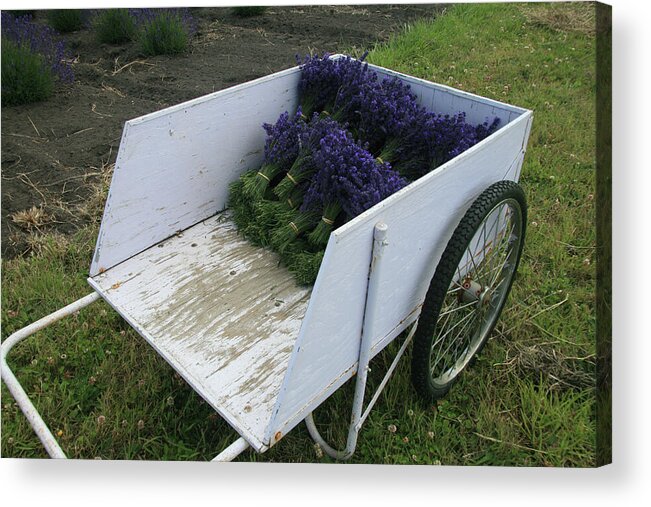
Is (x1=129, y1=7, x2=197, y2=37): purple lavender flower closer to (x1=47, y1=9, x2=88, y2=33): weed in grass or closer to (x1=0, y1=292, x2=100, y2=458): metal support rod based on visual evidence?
(x1=47, y1=9, x2=88, y2=33): weed in grass

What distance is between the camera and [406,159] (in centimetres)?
184

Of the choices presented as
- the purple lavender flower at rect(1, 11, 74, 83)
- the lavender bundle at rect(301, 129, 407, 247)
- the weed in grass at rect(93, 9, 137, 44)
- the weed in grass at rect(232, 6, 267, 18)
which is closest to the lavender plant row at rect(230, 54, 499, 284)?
the lavender bundle at rect(301, 129, 407, 247)

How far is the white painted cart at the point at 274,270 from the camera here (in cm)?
115

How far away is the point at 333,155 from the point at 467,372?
2.57 feet

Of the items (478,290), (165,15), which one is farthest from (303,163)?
(165,15)

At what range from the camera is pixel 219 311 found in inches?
60.1

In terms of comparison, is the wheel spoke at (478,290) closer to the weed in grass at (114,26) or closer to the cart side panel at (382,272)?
the cart side panel at (382,272)

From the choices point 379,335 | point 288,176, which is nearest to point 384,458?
point 379,335

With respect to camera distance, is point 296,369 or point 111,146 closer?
point 296,369

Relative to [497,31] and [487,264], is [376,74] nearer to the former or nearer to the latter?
[497,31]

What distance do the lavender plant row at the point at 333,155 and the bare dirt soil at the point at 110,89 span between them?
0.34 m

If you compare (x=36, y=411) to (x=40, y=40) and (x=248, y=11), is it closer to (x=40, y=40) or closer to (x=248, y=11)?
(x=40, y=40)

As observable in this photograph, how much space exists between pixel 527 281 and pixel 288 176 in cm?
93

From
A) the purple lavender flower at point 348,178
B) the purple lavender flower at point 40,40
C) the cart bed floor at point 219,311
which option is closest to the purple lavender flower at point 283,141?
the purple lavender flower at point 348,178
